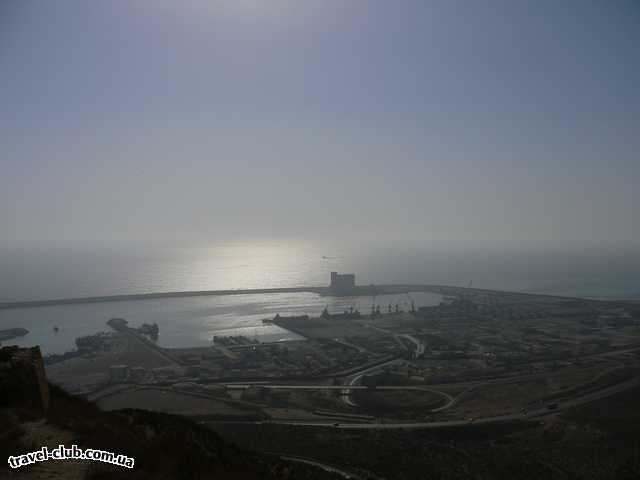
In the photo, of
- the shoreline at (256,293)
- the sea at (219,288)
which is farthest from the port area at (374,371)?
the shoreline at (256,293)

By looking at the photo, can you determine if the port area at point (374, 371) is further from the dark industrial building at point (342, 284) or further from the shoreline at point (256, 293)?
the dark industrial building at point (342, 284)

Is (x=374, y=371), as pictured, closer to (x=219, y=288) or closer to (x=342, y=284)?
(x=342, y=284)

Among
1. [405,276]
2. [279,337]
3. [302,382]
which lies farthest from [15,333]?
[405,276]

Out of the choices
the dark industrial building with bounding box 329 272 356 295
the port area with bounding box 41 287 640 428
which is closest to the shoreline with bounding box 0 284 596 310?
the dark industrial building with bounding box 329 272 356 295

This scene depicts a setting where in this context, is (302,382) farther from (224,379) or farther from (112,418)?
(112,418)

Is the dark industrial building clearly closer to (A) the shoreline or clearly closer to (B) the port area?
(A) the shoreline

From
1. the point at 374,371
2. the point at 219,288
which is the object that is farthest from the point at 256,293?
the point at 374,371

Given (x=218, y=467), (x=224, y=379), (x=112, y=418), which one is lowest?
(x=224, y=379)

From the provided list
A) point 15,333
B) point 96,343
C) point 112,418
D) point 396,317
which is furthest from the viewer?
point 396,317
